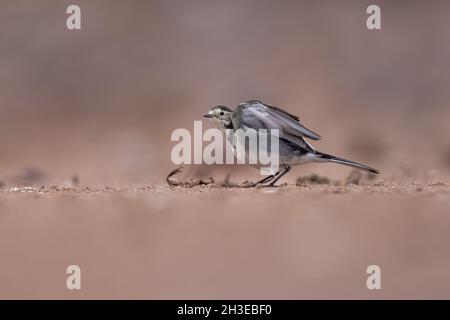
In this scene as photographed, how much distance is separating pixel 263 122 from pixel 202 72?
42.9 feet

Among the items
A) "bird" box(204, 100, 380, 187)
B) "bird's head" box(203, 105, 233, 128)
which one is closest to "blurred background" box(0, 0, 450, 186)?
"bird's head" box(203, 105, 233, 128)

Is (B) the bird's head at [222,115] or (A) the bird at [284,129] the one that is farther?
(B) the bird's head at [222,115]

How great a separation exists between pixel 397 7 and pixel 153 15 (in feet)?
23.5

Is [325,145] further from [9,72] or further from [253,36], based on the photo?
[9,72]

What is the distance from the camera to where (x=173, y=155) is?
17906 mm

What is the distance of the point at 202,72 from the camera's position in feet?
76.8

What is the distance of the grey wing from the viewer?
10.5 meters

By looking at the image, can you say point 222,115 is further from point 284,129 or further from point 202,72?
point 202,72

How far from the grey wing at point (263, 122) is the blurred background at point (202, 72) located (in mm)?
6467

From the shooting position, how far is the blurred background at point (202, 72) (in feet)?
63.8

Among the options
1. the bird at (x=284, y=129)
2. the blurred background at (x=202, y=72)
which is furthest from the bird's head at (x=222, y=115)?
the blurred background at (x=202, y=72)

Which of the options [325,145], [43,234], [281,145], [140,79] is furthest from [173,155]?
[43,234]

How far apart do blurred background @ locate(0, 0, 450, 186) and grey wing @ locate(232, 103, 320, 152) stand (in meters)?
6.47

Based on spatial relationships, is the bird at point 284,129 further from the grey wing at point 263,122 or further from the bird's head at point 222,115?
the bird's head at point 222,115
